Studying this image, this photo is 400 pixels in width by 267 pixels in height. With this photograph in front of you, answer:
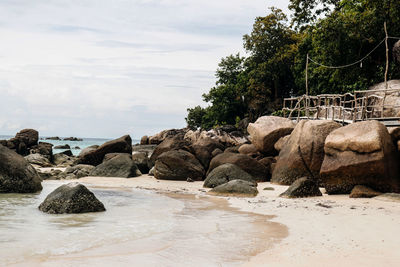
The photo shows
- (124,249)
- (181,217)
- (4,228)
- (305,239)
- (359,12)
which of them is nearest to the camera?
(124,249)

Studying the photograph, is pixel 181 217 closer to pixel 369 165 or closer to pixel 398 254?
pixel 398 254

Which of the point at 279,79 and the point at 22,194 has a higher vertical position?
the point at 279,79

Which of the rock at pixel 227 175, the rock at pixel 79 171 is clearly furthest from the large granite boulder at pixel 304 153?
the rock at pixel 79 171

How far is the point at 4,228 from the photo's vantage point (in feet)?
23.2

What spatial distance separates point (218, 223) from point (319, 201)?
3434mm

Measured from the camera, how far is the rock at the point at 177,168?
16.2 metres

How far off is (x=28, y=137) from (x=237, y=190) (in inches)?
1066

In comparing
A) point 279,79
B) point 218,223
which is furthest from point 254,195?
point 279,79

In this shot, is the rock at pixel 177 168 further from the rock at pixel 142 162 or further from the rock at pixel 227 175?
the rock at pixel 142 162

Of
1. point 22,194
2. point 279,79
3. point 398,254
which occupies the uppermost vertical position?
point 279,79

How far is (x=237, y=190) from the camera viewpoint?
11742 mm

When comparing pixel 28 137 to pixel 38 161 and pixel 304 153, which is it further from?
pixel 304 153

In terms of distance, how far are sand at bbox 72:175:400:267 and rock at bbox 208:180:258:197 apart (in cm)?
28

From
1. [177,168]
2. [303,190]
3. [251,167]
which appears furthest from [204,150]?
[303,190]
